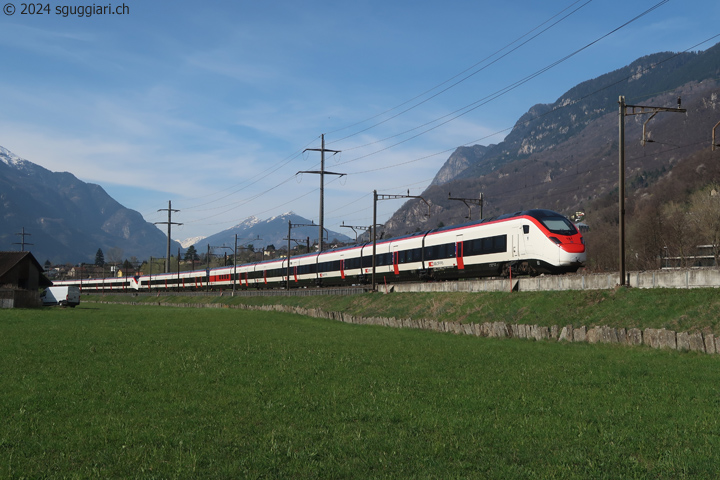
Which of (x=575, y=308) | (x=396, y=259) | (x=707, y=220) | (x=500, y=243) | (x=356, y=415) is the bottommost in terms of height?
(x=356, y=415)

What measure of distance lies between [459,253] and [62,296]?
4954 centimetres

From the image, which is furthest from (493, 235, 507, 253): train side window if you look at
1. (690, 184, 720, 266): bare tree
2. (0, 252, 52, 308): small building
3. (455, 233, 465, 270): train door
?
(0, 252, 52, 308): small building

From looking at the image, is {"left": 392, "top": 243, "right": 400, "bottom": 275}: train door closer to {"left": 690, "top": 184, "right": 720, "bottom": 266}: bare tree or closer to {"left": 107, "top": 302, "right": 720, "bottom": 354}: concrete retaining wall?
{"left": 107, "top": 302, "right": 720, "bottom": 354}: concrete retaining wall

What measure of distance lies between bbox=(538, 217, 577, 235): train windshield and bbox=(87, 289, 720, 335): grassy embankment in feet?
15.0

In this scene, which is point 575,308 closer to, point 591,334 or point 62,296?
point 591,334

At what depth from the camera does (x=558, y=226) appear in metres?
36.7

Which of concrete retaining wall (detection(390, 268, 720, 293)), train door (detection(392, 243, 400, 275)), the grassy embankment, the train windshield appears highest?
the train windshield

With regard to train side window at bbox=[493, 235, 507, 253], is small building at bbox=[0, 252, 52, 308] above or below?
below

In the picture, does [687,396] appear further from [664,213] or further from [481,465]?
[664,213]

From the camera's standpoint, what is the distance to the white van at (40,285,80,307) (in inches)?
2808

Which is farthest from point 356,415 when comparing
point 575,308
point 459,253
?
point 459,253

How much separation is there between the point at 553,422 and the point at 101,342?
18.2m

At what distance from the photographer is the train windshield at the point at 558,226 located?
36.4 m

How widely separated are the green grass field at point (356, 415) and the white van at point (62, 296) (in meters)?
56.0
